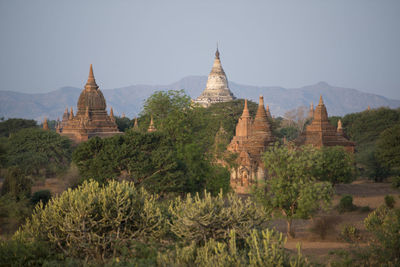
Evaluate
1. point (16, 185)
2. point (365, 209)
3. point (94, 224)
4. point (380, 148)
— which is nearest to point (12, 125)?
point (16, 185)

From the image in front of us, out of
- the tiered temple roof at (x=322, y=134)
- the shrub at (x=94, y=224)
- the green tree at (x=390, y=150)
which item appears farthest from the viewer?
the tiered temple roof at (x=322, y=134)

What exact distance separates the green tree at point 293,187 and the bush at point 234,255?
8.51m

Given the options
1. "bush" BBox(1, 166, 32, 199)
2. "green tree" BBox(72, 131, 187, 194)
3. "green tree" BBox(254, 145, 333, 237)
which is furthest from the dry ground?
"bush" BBox(1, 166, 32, 199)

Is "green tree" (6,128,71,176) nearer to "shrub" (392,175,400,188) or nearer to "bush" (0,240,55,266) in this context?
"shrub" (392,175,400,188)

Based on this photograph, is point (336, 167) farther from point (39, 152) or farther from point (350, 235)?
point (39, 152)

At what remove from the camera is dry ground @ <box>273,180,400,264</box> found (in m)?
17.6

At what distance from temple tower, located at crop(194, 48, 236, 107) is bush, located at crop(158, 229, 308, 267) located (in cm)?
8099

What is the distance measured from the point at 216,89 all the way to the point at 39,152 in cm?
5937

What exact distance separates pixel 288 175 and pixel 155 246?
951cm

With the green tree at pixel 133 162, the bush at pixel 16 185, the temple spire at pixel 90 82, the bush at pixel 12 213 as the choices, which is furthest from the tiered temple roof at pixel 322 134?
the bush at pixel 12 213

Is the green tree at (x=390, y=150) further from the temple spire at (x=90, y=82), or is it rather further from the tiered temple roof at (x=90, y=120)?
the temple spire at (x=90, y=82)

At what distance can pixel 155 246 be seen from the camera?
11.2 metres

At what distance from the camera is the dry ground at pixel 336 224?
57.9 ft

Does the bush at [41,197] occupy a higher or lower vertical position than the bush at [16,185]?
lower
